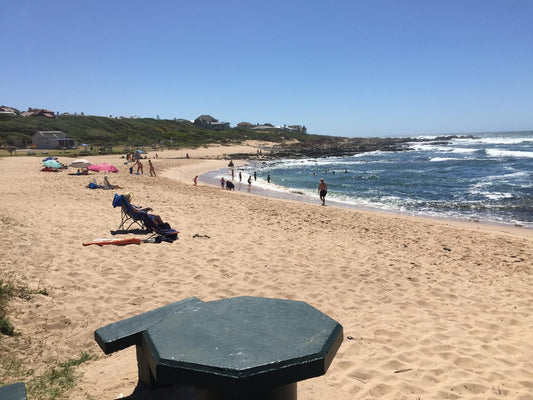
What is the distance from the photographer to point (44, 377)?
140 inches

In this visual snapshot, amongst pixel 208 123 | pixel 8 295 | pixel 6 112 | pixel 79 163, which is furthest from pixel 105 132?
pixel 8 295

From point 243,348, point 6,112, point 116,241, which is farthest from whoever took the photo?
point 6,112

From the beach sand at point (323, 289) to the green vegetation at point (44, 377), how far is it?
8cm

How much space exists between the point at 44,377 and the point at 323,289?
422cm

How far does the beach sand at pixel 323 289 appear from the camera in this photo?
3859 mm

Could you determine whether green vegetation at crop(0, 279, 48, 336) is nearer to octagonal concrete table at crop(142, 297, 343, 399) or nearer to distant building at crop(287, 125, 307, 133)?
octagonal concrete table at crop(142, 297, 343, 399)

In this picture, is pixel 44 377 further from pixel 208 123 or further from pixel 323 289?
pixel 208 123

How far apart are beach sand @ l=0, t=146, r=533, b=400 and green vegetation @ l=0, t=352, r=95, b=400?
76mm

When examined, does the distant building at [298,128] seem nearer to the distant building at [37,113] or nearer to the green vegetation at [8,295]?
the distant building at [37,113]

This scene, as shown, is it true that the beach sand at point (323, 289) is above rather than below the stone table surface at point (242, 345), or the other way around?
below

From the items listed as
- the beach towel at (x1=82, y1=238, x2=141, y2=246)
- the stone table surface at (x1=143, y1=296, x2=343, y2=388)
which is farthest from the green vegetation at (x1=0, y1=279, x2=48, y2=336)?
the stone table surface at (x1=143, y1=296, x2=343, y2=388)

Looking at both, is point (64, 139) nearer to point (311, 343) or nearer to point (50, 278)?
point (50, 278)

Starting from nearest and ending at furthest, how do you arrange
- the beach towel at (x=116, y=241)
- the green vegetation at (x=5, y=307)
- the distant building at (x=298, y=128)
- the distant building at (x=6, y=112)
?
1. the green vegetation at (x=5, y=307)
2. the beach towel at (x=116, y=241)
3. the distant building at (x=6, y=112)
4. the distant building at (x=298, y=128)

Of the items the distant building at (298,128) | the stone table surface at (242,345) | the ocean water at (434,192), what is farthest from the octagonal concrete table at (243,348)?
the distant building at (298,128)
